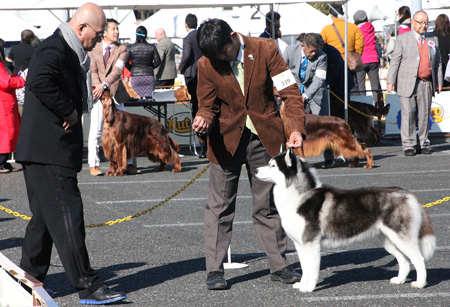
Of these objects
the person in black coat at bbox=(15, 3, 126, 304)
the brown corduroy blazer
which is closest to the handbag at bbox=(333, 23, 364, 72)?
the brown corduroy blazer

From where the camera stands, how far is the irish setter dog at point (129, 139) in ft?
33.7

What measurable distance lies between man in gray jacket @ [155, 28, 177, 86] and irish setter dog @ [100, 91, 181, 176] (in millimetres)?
5997

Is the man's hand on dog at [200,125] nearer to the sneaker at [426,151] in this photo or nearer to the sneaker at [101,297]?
the sneaker at [101,297]

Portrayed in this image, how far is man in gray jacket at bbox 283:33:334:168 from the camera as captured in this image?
35.2 feet

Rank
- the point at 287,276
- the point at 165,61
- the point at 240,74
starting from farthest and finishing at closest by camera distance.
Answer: the point at 165,61
the point at 287,276
the point at 240,74

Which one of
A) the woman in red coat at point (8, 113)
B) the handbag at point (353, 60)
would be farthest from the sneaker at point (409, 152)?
the woman in red coat at point (8, 113)

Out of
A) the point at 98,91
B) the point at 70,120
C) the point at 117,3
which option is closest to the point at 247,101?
the point at 70,120

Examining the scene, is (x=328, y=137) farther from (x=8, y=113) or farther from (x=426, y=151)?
(x=8, y=113)

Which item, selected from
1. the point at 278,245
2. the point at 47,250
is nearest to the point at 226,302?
the point at 278,245

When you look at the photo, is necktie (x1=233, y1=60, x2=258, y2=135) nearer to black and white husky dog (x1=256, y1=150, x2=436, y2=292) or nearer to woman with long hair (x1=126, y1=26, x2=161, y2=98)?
black and white husky dog (x1=256, y1=150, x2=436, y2=292)

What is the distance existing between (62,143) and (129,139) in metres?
5.92

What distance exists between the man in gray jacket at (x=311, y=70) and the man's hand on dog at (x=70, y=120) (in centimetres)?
666

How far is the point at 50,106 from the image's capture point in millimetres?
4426

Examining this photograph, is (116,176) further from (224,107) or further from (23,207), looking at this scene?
(224,107)
